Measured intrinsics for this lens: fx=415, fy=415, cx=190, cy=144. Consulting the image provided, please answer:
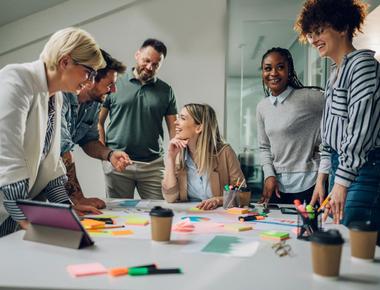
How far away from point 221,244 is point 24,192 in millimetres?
706

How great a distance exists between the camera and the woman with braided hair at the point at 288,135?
2244 mm

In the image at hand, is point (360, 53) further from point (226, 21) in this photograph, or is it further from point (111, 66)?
point (226, 21)

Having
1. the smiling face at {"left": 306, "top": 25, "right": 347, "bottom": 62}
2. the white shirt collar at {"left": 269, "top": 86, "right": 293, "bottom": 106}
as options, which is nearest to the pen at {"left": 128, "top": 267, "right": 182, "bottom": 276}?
the smiling face at {"left": 306, "top": 25, "right": 347, "bottom": 62}

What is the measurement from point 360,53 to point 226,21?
2.74 meters

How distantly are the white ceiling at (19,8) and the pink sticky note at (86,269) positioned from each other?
3385 millimetres

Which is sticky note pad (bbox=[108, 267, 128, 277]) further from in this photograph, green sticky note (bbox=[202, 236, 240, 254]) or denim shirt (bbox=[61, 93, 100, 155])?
denim shirt (bbox=[61, 93, 100, 155])

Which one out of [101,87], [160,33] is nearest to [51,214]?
[101,87]

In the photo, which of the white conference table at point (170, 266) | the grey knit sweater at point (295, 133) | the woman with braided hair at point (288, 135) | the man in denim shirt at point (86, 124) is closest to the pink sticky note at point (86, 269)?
the white conference table at point (170, 266)

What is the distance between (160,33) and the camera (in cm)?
416

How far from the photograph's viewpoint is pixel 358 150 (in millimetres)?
1469

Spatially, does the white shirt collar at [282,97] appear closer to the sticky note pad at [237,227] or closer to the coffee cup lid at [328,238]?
the sticky note pad at [237,227]

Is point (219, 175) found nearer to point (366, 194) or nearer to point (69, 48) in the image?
point (366, 194)

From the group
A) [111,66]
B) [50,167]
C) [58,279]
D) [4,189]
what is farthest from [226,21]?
[58,279]

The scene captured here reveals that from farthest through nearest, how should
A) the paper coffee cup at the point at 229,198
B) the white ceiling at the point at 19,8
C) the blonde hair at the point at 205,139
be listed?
the white ceiling at the point at 19,8 → the blonde hair at the point at 205,139 → the paper coffee cup at the point at 229,198
